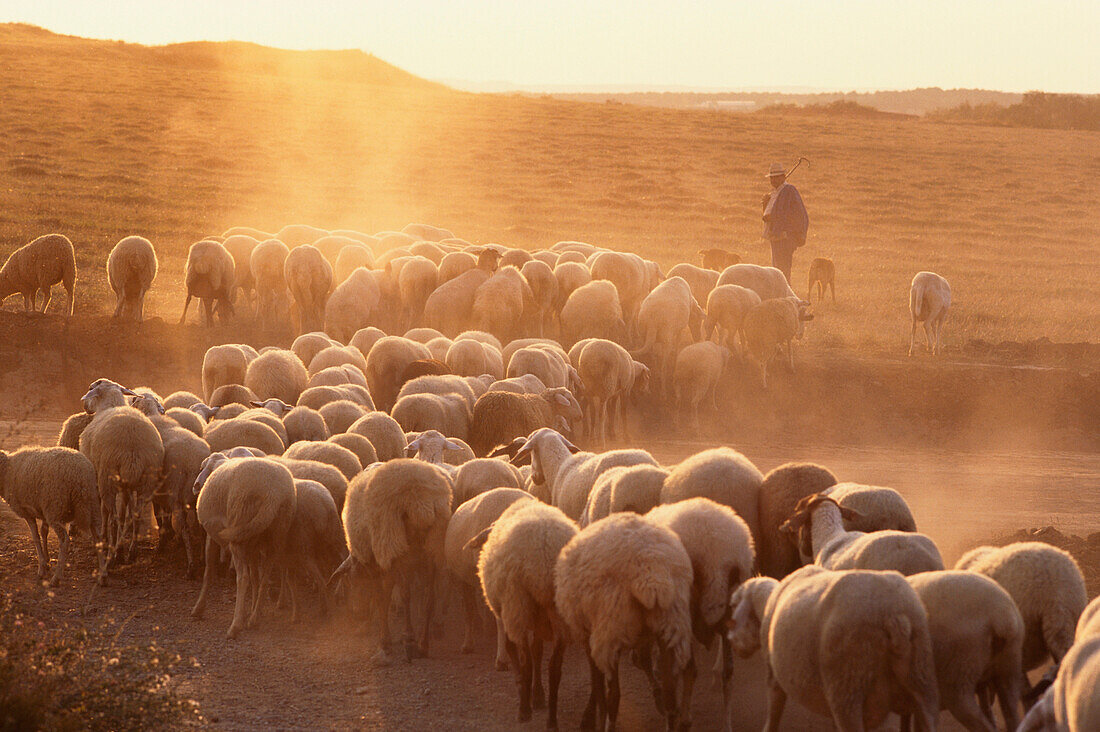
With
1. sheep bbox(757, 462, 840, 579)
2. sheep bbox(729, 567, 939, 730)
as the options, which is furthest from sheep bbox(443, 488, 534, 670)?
sheep bbox(729, 567, 939, 730)

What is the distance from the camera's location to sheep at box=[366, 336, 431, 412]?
13.3 m

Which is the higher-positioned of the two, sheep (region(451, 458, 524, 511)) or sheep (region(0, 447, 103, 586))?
sheep (region(451, 458, 524, 511))

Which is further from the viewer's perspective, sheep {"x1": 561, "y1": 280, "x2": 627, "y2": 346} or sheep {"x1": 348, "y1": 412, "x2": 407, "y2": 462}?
sheep {"x1": 561, "y1": 280, "x2": 627, "y2": 346}

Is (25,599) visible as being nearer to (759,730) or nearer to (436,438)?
(436,438)

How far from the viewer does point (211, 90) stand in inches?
1857

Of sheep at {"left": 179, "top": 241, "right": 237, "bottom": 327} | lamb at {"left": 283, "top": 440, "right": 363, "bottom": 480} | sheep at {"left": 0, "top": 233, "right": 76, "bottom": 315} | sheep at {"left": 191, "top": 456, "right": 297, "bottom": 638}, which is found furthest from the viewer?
sheep at {"left": 0, "top": 233, "right": 76, "bottom": 315}

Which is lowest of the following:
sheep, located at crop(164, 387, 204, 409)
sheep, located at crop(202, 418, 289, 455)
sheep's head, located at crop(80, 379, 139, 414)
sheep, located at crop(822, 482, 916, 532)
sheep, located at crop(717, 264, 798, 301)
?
sheep, located at crop(164, 387, 204, 409)

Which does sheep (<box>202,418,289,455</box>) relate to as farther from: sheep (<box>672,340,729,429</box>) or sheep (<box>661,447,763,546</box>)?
Result: sheep (<box>672,340,729,429</box>)

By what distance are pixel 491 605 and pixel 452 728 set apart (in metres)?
0.74

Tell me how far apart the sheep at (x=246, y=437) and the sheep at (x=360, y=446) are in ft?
1.81

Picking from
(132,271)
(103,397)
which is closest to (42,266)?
(132,271)

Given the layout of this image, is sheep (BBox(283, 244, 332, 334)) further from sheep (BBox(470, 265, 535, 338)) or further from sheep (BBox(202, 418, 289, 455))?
sheep (BBox(202, 418, 289, 455))

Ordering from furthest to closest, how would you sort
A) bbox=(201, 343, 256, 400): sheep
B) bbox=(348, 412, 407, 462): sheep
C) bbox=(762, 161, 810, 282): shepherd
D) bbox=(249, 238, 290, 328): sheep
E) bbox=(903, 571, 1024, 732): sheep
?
bbox=(762, 161, 810, 282): shepherd < bbox=(249, 238, 290, 328): sheep < bbox=(201, 343, 256, 400): sheep < bbox=(348, 412, 407, 462): sheep < bbox=(903, 571, 1024, 732): sheep

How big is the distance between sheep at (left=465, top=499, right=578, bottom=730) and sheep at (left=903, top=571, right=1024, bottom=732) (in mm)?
2018
